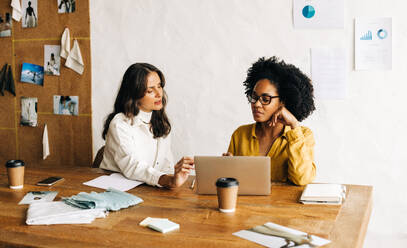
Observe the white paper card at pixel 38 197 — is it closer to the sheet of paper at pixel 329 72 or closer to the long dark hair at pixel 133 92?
the long dark hair at pixel 133 92

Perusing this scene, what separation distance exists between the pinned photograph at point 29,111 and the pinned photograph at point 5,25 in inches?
24.7

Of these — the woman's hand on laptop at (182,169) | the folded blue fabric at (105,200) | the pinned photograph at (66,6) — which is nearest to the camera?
the folded blue fabric at (105,200)

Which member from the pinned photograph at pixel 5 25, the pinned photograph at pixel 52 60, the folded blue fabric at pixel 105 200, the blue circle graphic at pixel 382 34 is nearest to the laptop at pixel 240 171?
the folded blue fabric at pixel 105 200

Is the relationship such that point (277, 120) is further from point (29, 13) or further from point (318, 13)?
point (29, 13)

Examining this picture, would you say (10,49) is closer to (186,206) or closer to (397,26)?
(186,206)

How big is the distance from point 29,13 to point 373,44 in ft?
9.63

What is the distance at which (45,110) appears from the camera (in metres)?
3.87

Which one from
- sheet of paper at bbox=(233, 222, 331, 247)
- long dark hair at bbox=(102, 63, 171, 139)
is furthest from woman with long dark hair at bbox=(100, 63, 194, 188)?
sheet of paper at bbox=(233, 222, 331, 247)

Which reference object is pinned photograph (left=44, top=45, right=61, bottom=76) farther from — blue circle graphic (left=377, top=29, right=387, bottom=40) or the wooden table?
blue circle graphic (left=377, top=29, right=387, bottom=40)

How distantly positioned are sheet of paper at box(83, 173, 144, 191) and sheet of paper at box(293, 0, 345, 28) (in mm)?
1710

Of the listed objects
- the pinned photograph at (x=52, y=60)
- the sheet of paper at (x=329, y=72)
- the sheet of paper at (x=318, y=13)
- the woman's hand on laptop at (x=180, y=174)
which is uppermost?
the sheet of paper at (x=318, y=13)

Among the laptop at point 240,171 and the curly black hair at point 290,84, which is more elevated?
the curly black hair at point 290,84

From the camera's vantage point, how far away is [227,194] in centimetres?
156

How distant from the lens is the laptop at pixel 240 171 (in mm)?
1735
